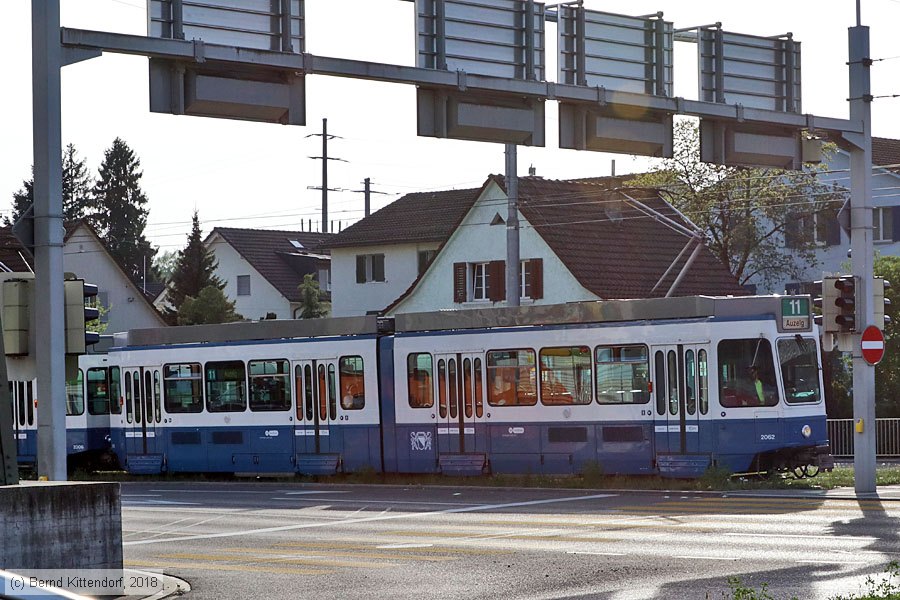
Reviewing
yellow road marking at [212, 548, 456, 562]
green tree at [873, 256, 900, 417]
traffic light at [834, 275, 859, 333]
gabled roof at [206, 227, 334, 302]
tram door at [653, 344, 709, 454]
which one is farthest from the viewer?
gabled roof at [206, 227, 334, 302]

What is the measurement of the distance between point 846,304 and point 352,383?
1070 cm

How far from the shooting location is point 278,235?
90500mm

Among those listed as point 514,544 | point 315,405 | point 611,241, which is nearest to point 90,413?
point 315,405

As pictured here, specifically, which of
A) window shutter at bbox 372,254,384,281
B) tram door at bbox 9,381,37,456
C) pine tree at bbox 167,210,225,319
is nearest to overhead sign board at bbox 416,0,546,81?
tram door at bbox 9,381,37,456

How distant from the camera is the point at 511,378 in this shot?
2889 cm

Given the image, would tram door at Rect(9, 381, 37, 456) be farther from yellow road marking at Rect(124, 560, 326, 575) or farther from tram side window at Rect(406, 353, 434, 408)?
yellow road marking at Rect(124, 560, 326, 575)

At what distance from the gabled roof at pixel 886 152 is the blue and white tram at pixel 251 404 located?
3761 cm

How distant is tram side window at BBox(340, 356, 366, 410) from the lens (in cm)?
3067

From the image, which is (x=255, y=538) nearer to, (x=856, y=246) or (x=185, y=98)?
(x=185, y=98)

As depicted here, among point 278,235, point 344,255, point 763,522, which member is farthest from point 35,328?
point 278,235

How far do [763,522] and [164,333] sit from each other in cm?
1780

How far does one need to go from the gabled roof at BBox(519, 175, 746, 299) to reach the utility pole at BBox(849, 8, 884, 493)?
25787 millimetres

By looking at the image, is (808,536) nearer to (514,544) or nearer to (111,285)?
(514,544)

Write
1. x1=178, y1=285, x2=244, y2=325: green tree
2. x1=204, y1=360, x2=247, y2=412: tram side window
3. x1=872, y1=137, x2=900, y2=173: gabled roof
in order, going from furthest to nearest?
1. x1=872, y1=137, x2=900, y2=173: gabled roof
2. x1=178, y1=285, x2=244, y2=325: green tree
3. x1=204, y1=360, x2=247, y2=412: tram side window
